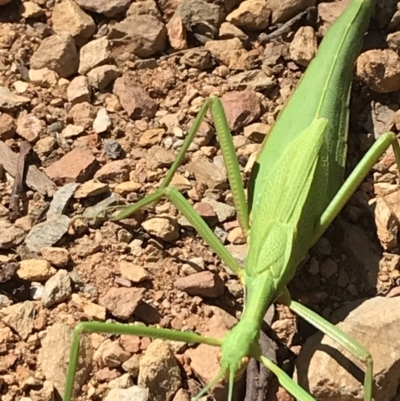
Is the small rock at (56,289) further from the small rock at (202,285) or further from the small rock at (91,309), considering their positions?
the small rock at (202,285)

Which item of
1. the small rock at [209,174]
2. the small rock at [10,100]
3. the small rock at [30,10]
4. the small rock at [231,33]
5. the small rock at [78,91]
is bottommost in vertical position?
the small rock at [209,174]

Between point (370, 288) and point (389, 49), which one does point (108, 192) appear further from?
point (389, 49)

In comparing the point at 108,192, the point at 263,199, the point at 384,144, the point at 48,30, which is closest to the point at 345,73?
the point at 384,144

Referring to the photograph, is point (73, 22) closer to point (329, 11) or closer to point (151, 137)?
point (151, 137)

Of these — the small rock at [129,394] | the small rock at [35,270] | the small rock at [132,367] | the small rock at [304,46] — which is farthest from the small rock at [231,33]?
the small rock at [129,394]

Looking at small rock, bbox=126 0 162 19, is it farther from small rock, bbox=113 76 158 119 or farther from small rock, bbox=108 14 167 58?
small rock, bbox=113 76 158 119
